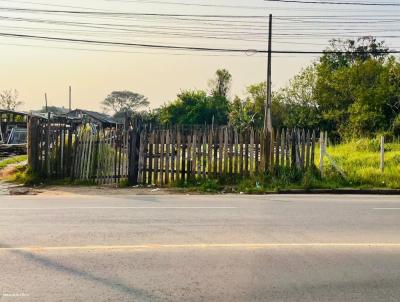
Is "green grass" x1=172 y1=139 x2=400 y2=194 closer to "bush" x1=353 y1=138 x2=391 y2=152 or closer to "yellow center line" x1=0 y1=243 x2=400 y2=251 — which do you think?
"bush" x1=353 y1=138 x2=391 y2=152

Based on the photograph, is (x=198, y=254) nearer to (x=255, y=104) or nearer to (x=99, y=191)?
(x=99, y=191)

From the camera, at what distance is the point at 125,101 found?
110688 millimetres

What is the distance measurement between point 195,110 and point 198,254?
59.8 meters

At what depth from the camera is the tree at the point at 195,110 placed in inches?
2596

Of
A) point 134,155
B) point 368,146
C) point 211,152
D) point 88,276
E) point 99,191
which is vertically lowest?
point 88,276

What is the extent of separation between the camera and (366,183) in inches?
645

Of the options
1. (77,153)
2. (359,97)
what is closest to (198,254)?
(77,153)

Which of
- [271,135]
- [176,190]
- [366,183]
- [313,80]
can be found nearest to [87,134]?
[176,190]

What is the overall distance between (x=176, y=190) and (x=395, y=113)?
96.0 ft

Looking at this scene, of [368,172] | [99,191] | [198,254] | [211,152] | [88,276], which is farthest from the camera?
[368,172]

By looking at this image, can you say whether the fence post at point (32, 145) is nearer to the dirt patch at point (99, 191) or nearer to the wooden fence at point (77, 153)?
the wooden fence at point (77, 153)

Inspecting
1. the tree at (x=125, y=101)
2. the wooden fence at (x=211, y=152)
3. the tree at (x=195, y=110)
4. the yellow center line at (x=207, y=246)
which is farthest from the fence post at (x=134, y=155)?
the tree at (x=125, y=101)

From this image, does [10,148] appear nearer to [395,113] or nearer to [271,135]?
[271,135]

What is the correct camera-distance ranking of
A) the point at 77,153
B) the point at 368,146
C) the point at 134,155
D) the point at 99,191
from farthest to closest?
the point at 368,146 < the point at 77,153 < the point at 134,155 < the point at 99,191
